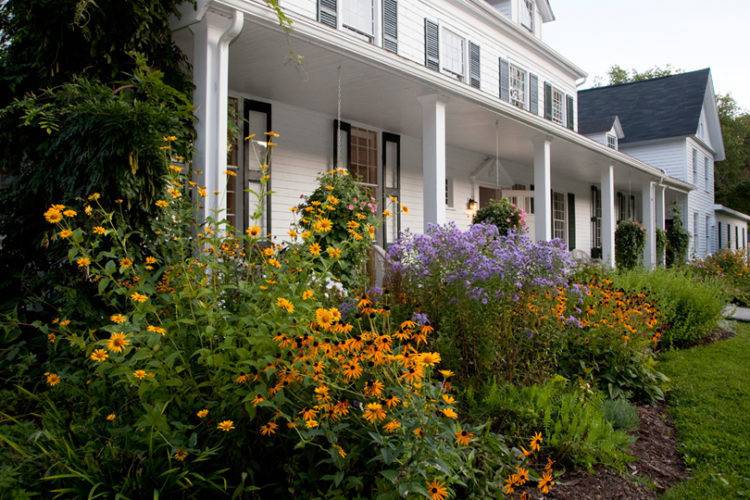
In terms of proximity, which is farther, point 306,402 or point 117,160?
point 117,160

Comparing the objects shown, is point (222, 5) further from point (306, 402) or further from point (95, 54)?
point (306, 402)

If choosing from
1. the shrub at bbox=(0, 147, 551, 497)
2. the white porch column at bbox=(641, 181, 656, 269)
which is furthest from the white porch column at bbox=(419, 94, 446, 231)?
the white porch column at bbox=(641, 181, 656, 269)

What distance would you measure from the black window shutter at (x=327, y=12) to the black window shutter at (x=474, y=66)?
4.05m

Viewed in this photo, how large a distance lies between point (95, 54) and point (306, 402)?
159 inches

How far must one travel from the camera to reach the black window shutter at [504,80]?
42.0 feet

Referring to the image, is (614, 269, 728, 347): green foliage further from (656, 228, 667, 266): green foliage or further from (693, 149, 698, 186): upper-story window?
(693, 149, 698, 186): upper-story window

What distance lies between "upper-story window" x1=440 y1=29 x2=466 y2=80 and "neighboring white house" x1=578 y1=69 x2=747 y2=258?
33.7ft

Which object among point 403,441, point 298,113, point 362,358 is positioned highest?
point 298,113

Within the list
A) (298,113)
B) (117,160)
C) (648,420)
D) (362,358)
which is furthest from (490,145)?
(362,358)

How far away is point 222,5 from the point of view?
16.6 ft

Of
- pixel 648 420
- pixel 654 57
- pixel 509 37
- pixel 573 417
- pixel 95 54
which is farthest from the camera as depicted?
pixel 654 57

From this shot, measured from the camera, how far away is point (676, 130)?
2247cm

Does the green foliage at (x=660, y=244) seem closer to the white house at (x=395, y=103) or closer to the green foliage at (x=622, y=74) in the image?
the white house at (x=395, y=103)

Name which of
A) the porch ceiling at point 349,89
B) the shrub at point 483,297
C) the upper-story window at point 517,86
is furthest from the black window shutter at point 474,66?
the shrub at point 483,297
